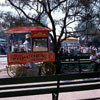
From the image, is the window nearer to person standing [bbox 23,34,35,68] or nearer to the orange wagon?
the orange wagon

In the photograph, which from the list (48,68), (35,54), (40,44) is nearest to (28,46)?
(40,44)

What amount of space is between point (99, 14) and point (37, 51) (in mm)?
5890

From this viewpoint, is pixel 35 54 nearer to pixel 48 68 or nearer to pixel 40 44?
pixel 40 44

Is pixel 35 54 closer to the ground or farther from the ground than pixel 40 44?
Answer: closer to the ground

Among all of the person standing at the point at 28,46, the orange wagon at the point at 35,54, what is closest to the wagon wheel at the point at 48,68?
the orange wagon at the point at 35,54

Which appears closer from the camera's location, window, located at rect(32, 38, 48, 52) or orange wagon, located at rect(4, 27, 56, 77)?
orange wagon, located at rect(4, 27, 56, 77)

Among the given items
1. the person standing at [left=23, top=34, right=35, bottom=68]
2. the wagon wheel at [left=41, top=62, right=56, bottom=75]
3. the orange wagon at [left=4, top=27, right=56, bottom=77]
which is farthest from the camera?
the person standing at [left=23, top=34, right=35, bottom=68]

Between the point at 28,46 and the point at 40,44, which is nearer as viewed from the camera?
the point at 40,44

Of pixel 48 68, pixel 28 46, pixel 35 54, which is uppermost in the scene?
pixel 28 46

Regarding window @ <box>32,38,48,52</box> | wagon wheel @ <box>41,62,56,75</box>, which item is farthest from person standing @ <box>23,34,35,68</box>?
wagon wheel @ <box>41,62,56,75</box>

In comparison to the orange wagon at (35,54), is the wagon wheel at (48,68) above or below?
below

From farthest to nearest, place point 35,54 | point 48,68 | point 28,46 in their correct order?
point 28,46
point 48,68
point 35,54

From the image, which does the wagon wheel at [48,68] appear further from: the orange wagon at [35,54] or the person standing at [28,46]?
the person standing at [28,46]

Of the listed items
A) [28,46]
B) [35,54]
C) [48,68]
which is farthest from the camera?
[28,46]
